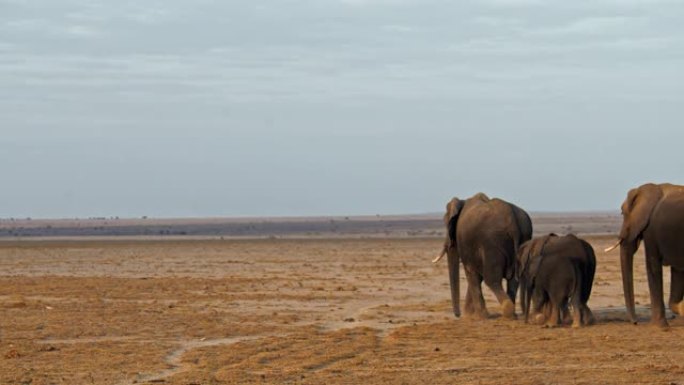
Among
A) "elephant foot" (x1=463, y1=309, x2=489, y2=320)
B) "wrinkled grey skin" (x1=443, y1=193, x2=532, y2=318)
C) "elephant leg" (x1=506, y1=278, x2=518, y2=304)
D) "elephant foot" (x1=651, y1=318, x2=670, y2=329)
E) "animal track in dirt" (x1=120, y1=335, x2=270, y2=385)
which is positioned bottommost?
"elephant foot" (x1=651, y1=318, x2=670, y2=329)

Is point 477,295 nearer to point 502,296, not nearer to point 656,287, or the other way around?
point 502,296

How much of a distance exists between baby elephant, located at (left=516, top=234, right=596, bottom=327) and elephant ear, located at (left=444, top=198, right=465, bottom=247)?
9.11 ft

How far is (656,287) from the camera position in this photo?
22.0m

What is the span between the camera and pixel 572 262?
2186 cm

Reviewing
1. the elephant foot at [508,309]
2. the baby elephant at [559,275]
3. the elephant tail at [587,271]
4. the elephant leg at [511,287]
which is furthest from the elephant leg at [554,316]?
the elephant leg at [511,287]

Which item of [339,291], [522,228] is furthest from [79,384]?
[339,291]

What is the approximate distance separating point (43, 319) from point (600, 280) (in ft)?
54.9

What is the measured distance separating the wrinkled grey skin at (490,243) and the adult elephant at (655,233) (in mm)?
1924

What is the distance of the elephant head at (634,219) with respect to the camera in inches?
870

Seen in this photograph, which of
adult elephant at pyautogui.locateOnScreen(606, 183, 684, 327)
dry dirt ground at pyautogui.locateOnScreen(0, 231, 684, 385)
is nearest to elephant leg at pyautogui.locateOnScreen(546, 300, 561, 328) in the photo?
dry dirt ground at pyautogui.locateOnScreen(0, 231, 684, 385)

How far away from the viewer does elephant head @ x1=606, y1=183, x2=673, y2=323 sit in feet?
72.5

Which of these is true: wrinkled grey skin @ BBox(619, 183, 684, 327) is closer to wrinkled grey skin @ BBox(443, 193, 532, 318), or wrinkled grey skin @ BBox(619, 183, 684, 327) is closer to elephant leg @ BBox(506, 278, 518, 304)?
wrinkled grey skin @ BBox(443, 193, 532, 318)

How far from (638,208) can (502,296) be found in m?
2.93

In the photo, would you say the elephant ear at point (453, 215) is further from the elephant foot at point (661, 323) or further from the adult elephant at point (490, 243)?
the elephant foot at point (661, 323)
